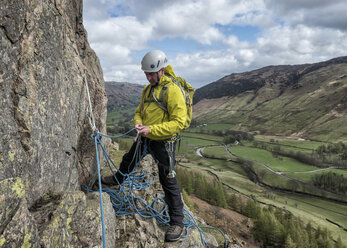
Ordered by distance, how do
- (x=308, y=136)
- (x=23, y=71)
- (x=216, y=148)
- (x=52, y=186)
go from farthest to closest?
(x=308, y=136)
(x=216, y=148)
(x=52, y=186)
(x=23, y=71)

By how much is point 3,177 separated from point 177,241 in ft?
17.3

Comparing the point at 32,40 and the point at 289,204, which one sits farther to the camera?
the point at 289,204

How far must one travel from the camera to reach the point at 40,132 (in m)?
4.61

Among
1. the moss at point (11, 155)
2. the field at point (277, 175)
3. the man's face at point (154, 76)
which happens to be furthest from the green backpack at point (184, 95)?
the field at point (277, 175)

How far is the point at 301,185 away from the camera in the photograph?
310ft

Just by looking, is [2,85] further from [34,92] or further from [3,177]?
[3,177]

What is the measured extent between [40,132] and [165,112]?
3.22 meters

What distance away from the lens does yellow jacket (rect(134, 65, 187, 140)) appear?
5.52m

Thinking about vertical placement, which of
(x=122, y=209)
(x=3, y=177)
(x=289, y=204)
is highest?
(x=3, y=177)

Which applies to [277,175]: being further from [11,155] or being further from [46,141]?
[11,155]

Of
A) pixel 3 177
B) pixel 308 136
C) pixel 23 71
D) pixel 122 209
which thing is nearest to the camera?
pixel 3 177

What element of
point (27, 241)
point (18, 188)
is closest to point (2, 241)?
point (27, 241)

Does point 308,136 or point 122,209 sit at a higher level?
point 122,209

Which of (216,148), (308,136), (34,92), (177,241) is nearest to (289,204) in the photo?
(216,148)
